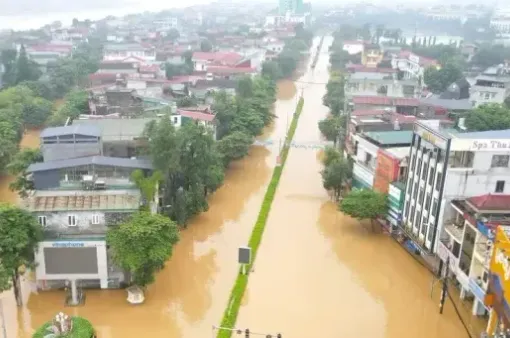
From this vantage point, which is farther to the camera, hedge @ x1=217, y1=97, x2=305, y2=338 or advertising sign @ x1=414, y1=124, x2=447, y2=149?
advertising sign @ x1=414, y1=124, x2=447, y2=149

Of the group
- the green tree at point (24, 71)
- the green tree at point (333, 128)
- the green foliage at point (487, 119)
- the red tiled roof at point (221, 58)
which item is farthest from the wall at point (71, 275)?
the red tiled roof at point (221, 58)

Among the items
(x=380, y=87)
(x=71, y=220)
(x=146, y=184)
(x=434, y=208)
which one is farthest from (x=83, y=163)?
(x=380, y=87)

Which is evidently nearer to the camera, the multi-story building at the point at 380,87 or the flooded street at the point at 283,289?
the flooded street at the point at 283,289

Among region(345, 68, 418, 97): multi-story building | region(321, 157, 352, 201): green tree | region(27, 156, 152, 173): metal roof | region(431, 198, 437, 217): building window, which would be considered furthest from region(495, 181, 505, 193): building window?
region(345, 68, 418, 97): multi-story building

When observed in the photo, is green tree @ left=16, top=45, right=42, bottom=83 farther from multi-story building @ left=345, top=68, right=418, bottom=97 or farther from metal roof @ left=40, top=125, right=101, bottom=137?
metal roof @ left=40, top=125, right=101, bottom=137

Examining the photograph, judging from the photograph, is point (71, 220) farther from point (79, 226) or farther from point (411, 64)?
point (411, 64)

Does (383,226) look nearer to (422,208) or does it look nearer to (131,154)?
(422,208)

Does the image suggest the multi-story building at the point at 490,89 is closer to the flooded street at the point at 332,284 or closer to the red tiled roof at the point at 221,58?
the flooded street at the point at 332,284

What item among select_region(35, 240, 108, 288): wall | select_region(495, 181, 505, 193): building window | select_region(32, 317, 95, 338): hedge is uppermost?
select_region(495, 181, 505, 193): building window
